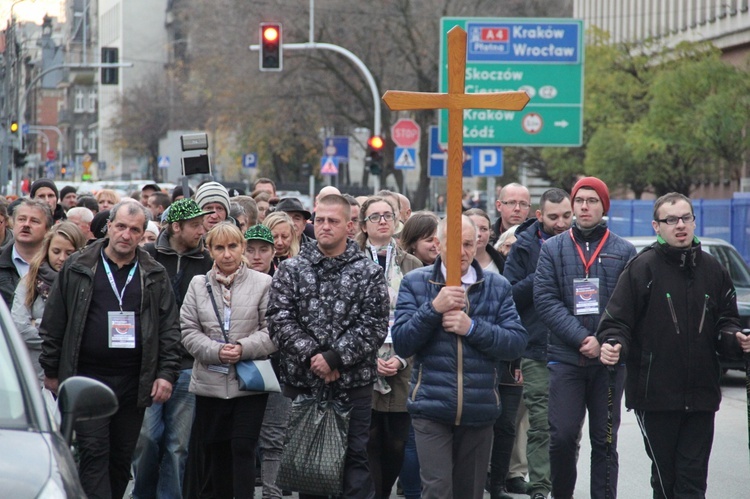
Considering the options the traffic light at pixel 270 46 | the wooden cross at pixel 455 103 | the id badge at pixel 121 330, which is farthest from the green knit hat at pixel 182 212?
the traffic light at pixel 270 46

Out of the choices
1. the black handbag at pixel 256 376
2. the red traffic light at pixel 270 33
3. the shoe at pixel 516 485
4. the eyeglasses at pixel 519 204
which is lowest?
the shoe at pixel 516 485

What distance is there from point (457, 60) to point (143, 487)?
3.51 metres

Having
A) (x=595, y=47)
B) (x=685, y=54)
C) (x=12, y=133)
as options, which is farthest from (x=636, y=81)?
(x=12, y=133)

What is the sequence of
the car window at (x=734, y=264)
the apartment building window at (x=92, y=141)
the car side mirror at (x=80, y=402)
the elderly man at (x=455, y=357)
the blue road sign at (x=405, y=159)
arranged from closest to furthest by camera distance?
the car side mirror at (x=80, y=402), the elderly man at (x=455, y=357), the car window at (x=734, y=264), the blue road sign at (x=405, y=159), the apartment building window at (x=92, y=141)

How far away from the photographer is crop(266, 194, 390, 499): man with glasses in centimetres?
698

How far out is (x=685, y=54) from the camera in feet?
116

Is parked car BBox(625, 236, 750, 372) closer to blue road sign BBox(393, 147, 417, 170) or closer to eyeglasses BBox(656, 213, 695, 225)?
eyeglasses BBox(656, 213, 695, 225)

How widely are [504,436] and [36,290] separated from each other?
3.32 meters

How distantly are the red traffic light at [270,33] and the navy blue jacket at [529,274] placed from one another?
1957cm

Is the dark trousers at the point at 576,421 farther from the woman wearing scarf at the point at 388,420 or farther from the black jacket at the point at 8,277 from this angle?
the black jacket at the point at 8,277

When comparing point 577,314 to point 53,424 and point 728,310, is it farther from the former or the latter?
point 53,424

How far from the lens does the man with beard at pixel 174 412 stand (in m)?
8.20

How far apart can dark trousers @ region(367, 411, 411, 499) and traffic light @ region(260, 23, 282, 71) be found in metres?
20.3

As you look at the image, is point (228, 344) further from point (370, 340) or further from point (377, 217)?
point (377, 217)
